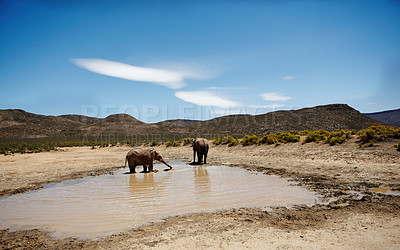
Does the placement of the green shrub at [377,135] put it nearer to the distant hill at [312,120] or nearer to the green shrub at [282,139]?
the green shrub at [282,139]

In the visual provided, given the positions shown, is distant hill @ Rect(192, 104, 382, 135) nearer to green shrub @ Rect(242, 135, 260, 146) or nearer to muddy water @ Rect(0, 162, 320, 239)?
green shrub @ Rect(242, 135, 260, 146)

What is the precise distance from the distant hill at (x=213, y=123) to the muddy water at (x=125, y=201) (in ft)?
124

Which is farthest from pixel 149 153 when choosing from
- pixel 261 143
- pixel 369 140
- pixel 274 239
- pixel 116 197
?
pixel 369 140

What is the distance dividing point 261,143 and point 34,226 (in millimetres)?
19645

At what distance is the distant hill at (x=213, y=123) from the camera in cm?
5019

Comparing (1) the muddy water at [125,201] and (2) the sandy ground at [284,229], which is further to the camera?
(1) the muddy water at [125,201]

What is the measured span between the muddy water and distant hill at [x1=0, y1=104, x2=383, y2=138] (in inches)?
1490

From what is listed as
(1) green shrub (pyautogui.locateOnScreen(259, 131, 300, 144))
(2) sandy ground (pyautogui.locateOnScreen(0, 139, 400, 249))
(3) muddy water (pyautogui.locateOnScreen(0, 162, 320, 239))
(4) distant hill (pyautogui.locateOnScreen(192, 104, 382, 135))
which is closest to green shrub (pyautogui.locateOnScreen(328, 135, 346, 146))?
(1) green shrub (pyautogui.locateOnScreen(259, 131, 300, 144))

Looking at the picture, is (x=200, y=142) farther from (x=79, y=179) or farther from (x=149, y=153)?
(x=79, y=179)

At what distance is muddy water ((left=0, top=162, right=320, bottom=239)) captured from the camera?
5.82m

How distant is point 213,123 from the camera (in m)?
79.9

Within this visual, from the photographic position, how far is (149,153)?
45.2ft

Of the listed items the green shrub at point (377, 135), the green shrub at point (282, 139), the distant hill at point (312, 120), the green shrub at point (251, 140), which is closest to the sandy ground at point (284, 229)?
the green shrub at point (377, 135)

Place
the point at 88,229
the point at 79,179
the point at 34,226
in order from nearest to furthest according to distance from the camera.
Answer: the point at 88,229 < the point at 34,226 < the point at 79,179
